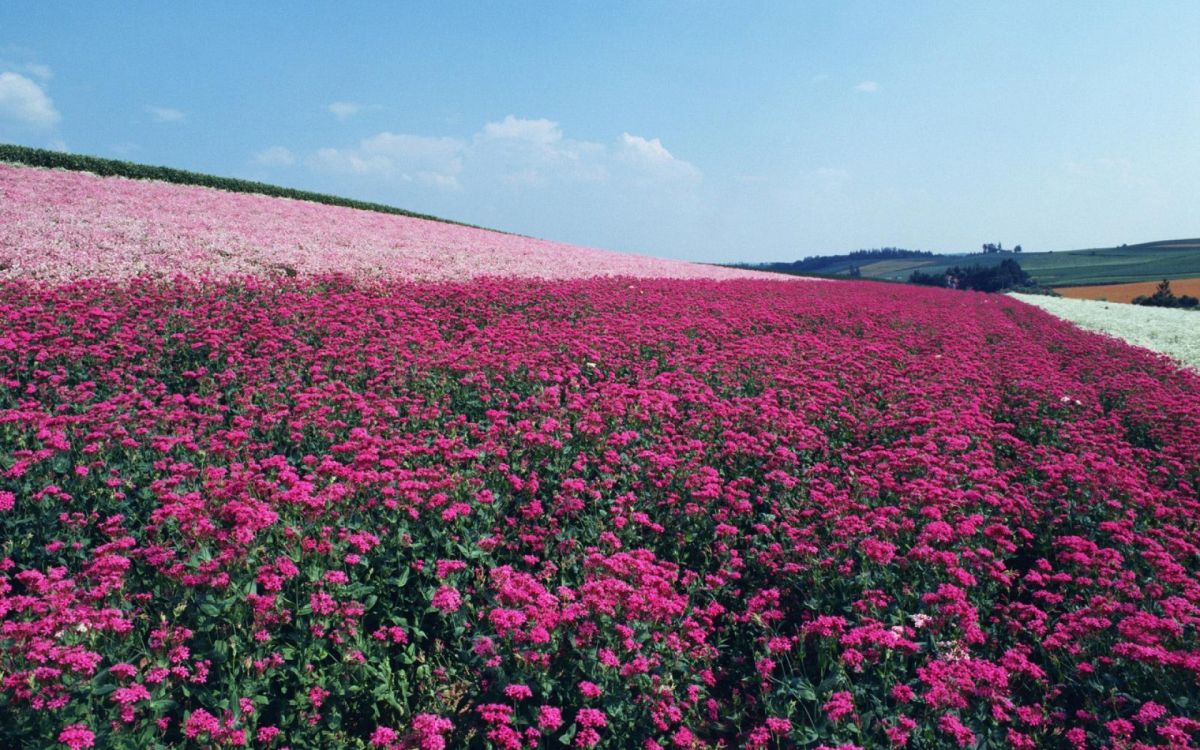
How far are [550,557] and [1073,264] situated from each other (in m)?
133

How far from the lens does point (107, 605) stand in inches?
175

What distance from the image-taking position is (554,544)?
6.17 meters

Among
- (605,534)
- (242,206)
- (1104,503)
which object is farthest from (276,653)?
(242,206)

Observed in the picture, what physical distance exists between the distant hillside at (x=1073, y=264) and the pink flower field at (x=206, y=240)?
4732cm

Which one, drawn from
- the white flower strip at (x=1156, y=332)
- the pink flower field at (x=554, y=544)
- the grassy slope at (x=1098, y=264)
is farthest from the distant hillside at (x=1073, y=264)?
the pink flower field at (x=554, y=544)

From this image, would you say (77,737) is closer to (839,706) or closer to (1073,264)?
(839,706)

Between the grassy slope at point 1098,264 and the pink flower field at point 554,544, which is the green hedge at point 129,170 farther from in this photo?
the grassy slope at point 1098,264

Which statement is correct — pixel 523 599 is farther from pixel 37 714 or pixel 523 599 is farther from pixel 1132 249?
pixel 1132 249

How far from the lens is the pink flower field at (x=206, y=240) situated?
49.1 ft

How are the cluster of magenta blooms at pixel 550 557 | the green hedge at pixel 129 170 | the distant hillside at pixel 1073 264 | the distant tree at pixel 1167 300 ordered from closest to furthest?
the cluster of magenta blooms at pixel 550 557 → the green hedge at pixel 129 170 → the distant tree at pixel 1167 300 → the distant hillside at pixel 1073 264

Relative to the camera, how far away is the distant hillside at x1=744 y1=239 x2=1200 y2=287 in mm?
84750

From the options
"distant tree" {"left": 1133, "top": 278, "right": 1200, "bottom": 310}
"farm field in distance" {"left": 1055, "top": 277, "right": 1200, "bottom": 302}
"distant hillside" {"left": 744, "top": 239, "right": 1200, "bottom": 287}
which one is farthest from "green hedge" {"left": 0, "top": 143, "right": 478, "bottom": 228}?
"farm field in distance" {"left": 1055, "top": 277, "right": 1200, "bottom": 302}

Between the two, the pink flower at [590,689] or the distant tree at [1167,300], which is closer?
the pink flower at [590,689]

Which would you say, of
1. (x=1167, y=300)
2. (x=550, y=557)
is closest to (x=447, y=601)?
(x=550, y=557)
